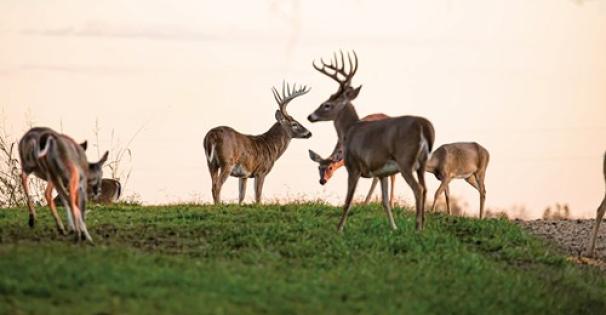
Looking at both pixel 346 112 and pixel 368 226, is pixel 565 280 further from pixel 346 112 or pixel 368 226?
pixel 346 112

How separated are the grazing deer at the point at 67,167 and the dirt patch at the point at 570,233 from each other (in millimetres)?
6968

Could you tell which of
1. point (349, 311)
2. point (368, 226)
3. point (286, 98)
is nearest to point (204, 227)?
point (368, 226)

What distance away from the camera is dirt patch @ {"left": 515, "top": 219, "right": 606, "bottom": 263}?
18016 millimetres

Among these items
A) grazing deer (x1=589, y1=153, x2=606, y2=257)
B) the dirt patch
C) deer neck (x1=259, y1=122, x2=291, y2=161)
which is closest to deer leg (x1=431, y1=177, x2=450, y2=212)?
the dirt patch

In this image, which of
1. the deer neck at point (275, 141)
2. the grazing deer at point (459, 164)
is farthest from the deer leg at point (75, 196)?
the deer neck at point (275, 141)

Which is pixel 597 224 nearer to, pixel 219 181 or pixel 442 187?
pixel 442 187

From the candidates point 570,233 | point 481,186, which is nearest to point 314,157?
point 481,186

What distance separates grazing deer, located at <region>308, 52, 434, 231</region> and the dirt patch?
3062 mm

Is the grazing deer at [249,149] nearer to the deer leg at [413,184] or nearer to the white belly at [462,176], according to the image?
the white belly at [462,176]

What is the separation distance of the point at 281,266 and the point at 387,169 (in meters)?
2.74

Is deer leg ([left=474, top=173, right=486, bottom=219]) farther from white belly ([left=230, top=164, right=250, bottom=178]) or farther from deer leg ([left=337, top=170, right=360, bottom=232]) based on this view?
deer leg ([left=337, top=170, right=360, bottom=232])

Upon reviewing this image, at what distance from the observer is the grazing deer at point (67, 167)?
14008 mm

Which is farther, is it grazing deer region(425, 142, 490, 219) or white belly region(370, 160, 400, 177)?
grazing deer region(425, 142, 490, 219)

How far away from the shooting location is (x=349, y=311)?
36.3 ft
